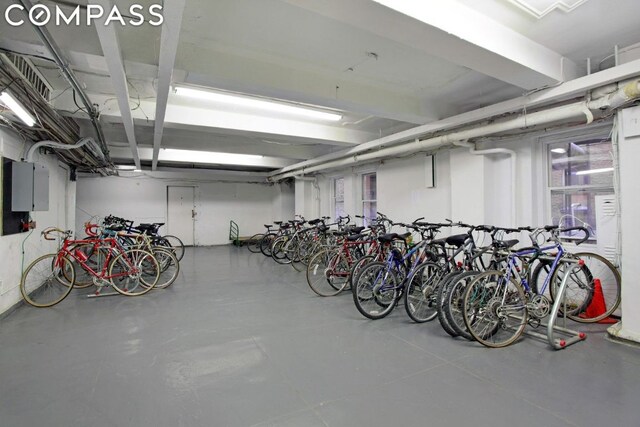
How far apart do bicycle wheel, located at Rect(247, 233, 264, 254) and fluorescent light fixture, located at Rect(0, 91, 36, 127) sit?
5177 mm

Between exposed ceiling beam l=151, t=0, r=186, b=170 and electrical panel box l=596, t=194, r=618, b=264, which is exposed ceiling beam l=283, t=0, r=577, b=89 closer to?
exposed ceiling beam l=151, t=0, r=186, b=170

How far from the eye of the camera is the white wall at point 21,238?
3012mm

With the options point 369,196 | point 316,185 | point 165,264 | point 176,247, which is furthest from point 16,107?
point 316,185

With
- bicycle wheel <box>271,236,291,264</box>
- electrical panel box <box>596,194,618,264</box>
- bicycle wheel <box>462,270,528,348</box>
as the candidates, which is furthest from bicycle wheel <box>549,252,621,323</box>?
bicycle wheel <box>271,236,291,264</box>

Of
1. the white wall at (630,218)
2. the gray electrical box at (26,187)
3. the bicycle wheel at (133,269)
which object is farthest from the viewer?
the bicycle wheel at (133,269)

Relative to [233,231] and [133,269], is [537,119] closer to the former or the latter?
[133,269]

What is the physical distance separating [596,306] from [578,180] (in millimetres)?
1294

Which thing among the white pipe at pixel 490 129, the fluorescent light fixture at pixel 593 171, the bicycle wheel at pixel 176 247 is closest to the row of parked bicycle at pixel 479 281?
the fluorescent light fixture at pixel 593 171

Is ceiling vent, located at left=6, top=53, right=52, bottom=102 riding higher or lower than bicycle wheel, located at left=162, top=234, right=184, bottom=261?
higher

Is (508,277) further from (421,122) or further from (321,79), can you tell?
(321,79)

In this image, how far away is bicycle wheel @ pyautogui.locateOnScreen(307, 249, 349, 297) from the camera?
3787mm

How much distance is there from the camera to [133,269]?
12.6ft

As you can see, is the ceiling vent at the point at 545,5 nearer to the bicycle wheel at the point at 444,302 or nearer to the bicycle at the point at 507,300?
the bicycle at the point at 507,300

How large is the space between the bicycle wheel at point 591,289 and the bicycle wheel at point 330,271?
7.08 ft
